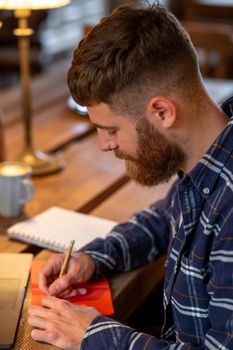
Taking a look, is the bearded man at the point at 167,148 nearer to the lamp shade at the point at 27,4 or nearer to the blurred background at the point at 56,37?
the lamp shade at the point at 27,4

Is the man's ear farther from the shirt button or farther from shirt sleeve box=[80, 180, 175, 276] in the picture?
shirt sleeve box=[80, 180, 175, 276]

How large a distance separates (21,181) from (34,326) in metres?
0.45

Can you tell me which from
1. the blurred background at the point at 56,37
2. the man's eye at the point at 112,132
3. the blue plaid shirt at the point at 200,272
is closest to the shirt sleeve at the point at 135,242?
the blue plaid shirt at the point at 200,272

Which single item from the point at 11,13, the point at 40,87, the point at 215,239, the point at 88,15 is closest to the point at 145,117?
the point at 215,239

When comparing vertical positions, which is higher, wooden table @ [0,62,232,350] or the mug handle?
the mug handle

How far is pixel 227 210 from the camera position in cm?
87

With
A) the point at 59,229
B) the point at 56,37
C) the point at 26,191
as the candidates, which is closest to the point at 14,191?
the point at 26,191

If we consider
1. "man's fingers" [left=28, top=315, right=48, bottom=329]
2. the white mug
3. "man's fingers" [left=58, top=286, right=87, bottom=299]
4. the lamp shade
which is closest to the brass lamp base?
the white mug

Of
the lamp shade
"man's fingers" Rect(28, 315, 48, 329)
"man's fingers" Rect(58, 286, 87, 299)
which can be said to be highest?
the lamp shade

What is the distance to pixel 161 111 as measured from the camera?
927 mm

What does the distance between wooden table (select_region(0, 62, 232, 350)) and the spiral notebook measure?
21mm

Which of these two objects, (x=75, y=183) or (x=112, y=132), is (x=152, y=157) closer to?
(x=112, y=132)

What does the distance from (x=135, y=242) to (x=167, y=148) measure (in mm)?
309

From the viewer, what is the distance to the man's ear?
3.01ft
